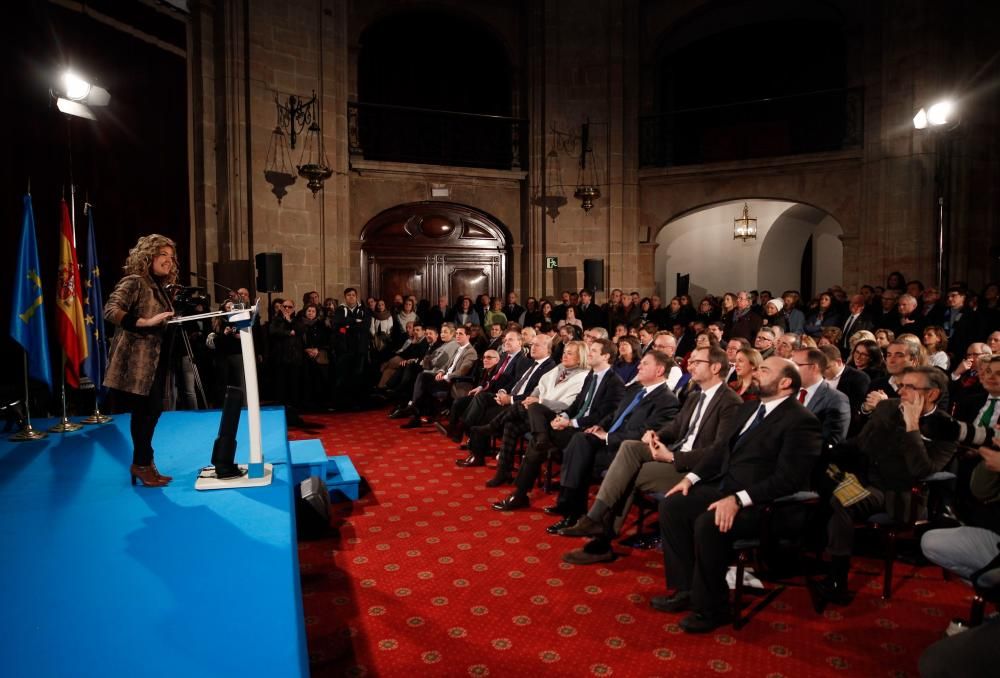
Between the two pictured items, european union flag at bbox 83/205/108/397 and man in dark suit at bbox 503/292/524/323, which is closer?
european union flag at bbox 83/205/108/397

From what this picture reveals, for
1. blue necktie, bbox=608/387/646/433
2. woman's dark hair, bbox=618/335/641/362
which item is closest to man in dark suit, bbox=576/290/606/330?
woman's dark hair, bbox=618/335/641/362

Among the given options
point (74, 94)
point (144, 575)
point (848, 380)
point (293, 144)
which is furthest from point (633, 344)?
point (293, 144)

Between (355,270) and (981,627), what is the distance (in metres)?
11.3

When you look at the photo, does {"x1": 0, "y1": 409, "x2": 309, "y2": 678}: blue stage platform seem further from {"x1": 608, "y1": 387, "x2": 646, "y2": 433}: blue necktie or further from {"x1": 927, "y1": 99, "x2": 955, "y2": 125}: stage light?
{"x1": 927, "y1": 99, "x2": 955, "y2": 125}: stage light

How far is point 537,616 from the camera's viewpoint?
3422 mm

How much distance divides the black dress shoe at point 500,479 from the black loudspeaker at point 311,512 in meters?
1.49

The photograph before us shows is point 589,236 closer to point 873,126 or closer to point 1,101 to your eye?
point 873,126

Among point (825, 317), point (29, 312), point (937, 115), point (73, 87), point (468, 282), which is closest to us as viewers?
point (29, 312)

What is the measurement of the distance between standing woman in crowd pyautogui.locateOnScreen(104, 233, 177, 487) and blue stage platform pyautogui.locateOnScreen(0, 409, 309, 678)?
314mm

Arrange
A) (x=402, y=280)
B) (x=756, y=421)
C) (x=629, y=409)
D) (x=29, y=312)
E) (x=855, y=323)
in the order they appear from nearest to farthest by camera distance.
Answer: (x=756, y=421), (x=629, y=409), (x=29, y=312), (x=855, y=323), (x=402, y=280)

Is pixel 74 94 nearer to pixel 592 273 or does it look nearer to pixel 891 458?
pixel 891 458

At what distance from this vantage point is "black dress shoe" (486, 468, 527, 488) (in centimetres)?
568

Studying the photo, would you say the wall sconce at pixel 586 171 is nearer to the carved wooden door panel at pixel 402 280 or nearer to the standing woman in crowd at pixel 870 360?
the carved wooden door panel at pixel 402 280

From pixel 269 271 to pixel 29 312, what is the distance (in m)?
4.18
